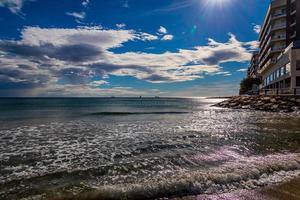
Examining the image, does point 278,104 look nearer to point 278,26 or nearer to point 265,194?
point 265,194

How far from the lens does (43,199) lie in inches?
236

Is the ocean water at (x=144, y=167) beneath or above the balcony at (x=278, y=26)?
beneath

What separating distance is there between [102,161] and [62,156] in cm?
221

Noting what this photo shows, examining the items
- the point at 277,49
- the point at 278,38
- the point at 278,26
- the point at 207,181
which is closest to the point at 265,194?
the point at 207,181

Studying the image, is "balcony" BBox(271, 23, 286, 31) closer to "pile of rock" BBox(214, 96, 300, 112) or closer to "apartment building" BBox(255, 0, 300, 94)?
"apartment building" BBox(255, 0, 300, 94)

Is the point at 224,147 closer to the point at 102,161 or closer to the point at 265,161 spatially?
the point at 265,161

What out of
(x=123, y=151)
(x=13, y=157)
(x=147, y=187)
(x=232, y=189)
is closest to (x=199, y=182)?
(x=232, y=189)

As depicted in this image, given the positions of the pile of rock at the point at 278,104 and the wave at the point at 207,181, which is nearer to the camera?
the wave at the point at 207,181

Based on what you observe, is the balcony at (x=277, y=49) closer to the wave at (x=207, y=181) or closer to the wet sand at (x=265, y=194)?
the wave at (x=207, y=181)

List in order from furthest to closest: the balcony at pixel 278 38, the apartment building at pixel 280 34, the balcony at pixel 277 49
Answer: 1. the balcony at pixel 277 49
2. the balcony at pixel 278 38
3. the apartment building at pixel 280 34

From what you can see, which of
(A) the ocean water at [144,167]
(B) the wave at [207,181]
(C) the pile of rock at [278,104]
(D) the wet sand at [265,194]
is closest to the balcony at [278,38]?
(C) the pile of rock at [278,104]

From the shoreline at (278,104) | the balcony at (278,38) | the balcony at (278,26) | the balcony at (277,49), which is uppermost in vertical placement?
the balcony at (278,26)

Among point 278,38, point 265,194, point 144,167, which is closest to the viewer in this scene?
point 265,194

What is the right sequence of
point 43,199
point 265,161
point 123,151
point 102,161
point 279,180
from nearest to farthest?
point 43,199 < point 279,180 < point 265,161 < point 102,161 < point 123,151
